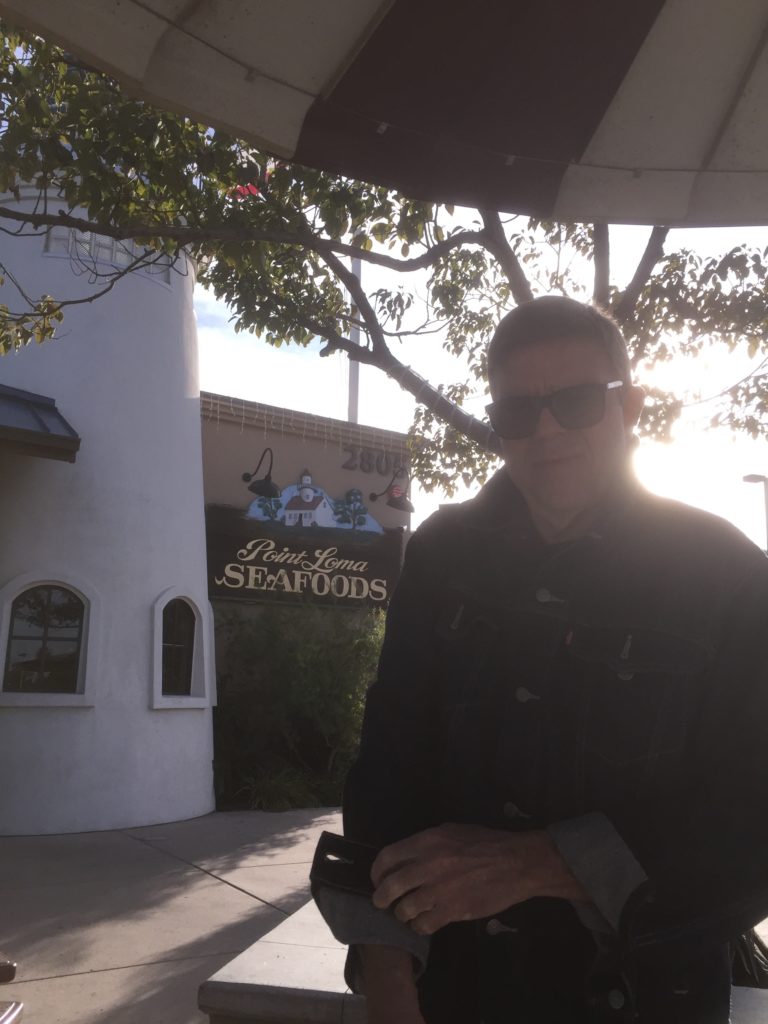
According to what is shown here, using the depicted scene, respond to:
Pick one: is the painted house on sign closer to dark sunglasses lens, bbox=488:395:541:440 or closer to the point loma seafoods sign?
the point loma seafoods sign

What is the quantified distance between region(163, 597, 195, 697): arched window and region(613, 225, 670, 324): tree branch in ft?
25.7

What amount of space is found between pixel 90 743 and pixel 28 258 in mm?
5720

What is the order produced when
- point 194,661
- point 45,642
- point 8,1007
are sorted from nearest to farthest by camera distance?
point 8,1007 → point 45,642 → point 194,661

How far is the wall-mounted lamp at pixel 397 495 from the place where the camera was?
54.9 ft

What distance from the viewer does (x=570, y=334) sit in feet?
5.72

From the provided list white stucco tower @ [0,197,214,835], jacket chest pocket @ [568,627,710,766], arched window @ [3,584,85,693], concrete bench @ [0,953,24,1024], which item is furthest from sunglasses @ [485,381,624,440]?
arched window @ [3,584,85,693]

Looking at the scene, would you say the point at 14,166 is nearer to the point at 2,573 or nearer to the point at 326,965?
the point at 326,965

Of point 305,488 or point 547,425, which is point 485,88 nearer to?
point 547,425

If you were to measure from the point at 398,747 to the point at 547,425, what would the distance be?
0.63 m

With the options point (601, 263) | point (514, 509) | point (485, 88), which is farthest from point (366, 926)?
point (601, 263)

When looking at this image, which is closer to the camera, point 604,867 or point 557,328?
point 604,867

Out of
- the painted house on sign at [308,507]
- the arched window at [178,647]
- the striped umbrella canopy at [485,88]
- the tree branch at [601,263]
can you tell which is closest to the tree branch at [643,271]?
the tree branch at [601,263]

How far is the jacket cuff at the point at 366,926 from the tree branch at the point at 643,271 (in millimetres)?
4415

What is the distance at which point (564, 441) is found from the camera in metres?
1.70
